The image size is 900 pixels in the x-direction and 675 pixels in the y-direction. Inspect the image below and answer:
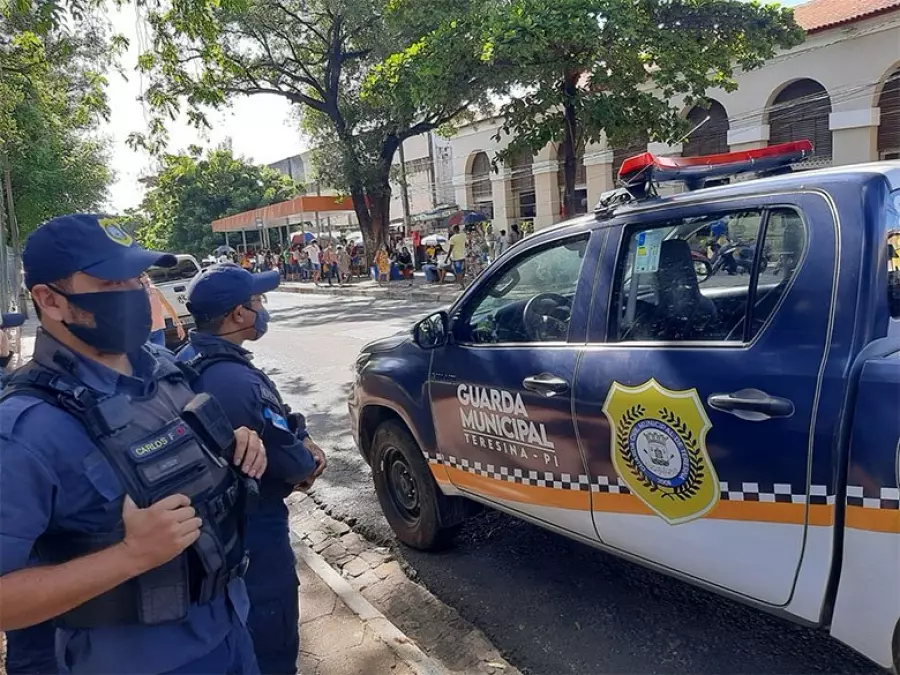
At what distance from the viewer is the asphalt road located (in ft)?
8.95

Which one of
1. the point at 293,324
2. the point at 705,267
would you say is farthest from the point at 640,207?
the point at 293,324

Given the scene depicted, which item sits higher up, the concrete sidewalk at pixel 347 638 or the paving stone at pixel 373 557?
the concrete sidewalk at pixel 347 638

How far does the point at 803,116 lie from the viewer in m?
17.8

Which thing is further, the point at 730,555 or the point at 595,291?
the point at 595,291

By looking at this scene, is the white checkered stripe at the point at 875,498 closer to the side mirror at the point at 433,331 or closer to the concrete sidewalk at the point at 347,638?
the concrete sidewalk at the point at 347,638

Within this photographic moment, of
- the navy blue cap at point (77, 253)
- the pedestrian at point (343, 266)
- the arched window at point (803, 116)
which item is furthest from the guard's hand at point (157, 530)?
the pedestrian at point (343, 266)

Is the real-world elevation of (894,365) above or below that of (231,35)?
below

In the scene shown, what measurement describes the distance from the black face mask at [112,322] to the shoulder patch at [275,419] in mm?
599

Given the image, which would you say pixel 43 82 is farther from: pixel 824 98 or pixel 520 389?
pixel 824 98

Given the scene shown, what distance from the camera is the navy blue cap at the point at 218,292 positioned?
2365 millimetres

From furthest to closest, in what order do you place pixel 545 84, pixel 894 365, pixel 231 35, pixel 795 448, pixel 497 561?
pixel 231 35
pixel 545 84
pixel 497 561
pixel 795 448
pixel 894 365

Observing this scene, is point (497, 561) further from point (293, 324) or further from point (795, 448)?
point (293, 324)

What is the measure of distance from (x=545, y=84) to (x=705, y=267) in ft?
29.9

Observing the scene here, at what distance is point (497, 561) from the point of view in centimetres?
371
